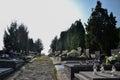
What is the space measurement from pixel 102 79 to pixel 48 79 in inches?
347

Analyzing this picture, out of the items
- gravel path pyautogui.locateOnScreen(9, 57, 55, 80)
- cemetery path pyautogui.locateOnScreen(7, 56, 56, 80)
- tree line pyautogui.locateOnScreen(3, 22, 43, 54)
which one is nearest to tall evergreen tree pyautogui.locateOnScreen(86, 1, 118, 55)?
cemetery path pyautogui.locateOnScreen(7, 56, 56, 80)

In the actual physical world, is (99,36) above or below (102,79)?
above

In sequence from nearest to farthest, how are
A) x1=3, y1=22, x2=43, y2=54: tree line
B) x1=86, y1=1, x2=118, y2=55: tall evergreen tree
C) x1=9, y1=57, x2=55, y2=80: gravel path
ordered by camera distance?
x1=9, y1=57, x2=55, y2=80: gravel path, x1=86, y1=1, x2=118, y2=55: tall evergreen tree, x1=3, y1=22, x2=43, y2=54: tree line

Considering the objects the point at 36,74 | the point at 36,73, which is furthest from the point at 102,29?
the point at 36,74

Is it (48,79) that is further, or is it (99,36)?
(99,36)

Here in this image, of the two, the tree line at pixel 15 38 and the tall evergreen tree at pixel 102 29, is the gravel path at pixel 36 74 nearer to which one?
the tall evergreen tree at pixel 102 29

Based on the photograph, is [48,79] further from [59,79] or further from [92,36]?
[92,36]

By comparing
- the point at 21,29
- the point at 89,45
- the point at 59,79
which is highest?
the point at 21,29

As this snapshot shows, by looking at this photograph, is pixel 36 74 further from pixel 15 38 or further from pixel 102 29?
pixel 15 38

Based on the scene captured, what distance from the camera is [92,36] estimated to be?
54281mm

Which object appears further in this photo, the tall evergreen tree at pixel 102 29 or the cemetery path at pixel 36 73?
the tall evergreen tree at pixel 102 29

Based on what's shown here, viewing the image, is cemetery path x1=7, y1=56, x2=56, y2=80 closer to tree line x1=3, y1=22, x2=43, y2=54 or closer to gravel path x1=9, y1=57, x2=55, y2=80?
gravel path x1=9, y1=57, x2=55, y2=80

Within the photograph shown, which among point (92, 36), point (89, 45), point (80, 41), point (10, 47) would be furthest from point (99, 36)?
point (10, 47)

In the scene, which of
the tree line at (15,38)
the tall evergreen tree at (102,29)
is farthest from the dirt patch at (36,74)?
the tree line at (15,38)
